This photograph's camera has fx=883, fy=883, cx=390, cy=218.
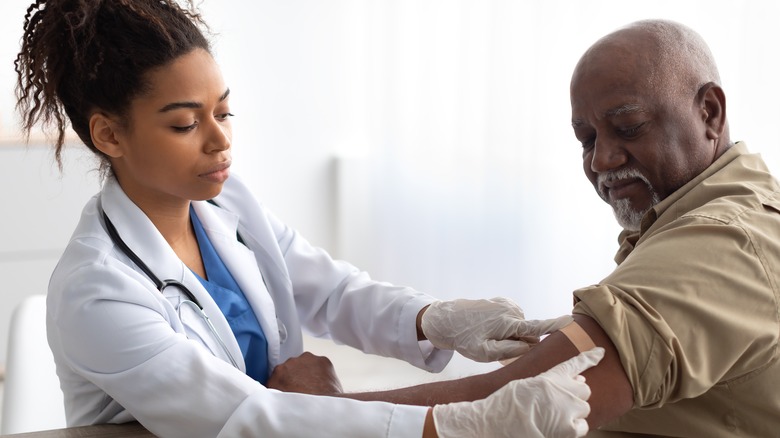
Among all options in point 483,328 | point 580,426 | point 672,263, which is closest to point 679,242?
point 672,263

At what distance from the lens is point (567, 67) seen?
3.22m

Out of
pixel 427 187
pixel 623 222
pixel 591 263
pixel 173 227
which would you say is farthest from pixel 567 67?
pixel 173 227

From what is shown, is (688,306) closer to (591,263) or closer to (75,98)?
(75,98)

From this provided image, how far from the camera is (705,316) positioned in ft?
4.04

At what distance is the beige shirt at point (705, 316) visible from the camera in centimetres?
123

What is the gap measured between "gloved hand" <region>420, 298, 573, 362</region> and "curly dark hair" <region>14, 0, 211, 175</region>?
677mm

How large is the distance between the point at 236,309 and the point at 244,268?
0.09m

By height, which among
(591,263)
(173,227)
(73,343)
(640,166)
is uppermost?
(640,166)

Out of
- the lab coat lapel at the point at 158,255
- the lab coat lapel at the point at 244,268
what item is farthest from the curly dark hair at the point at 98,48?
the lab coat lapel at the point at 244,268

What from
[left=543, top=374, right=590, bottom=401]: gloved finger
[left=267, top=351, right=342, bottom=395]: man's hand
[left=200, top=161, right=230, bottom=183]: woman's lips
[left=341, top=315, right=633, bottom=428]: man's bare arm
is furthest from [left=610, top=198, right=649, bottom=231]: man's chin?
[left=200, top=161, right=230, bottom=183]: woman's lips

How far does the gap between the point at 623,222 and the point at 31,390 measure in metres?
1.25

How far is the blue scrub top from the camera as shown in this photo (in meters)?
1.67

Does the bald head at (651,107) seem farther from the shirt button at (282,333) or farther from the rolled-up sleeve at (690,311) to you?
the shirt button at (282,333)

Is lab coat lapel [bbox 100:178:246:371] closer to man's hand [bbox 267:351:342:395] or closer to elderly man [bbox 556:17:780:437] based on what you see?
man's hand [bbox 267:351:342:395]
